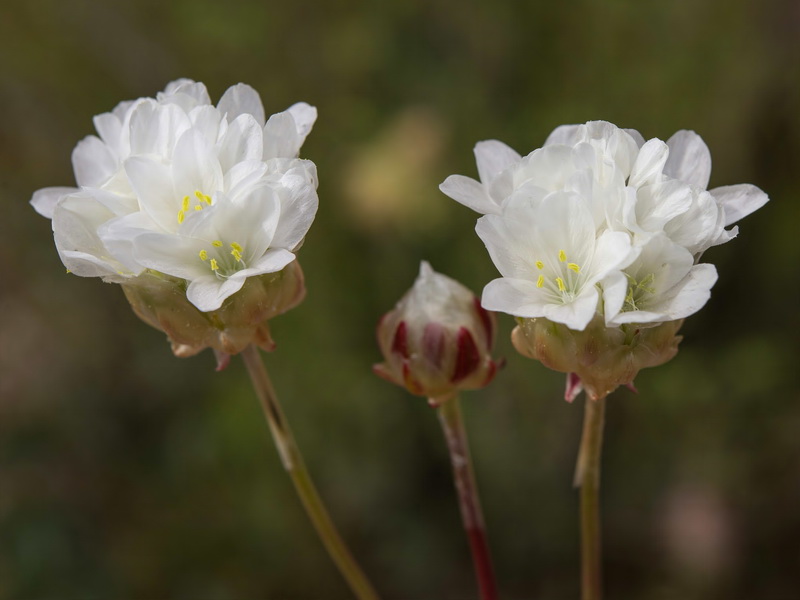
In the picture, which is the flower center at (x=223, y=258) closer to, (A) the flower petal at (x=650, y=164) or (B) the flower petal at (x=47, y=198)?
(B) the flower petal at (x=47, y=198)

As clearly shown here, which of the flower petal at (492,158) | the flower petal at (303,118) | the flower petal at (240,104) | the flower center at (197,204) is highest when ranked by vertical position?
the flower petal at (240,104)

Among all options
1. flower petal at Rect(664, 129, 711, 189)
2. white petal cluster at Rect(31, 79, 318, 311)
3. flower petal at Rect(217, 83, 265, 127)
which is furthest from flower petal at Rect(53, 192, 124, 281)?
flower petal at Rect(664, 129, 711, 189)

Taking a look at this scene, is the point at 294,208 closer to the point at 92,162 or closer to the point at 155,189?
the point at 155,189

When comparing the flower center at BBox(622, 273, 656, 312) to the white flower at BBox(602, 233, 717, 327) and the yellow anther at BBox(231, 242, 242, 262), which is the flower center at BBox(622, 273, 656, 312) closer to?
the white flower at BBox(602, 233, 717, 327)

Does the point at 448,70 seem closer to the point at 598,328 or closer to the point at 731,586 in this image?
the point at 731,586

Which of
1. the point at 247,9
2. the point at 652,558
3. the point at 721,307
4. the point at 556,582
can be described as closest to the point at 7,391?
the point at 247,9

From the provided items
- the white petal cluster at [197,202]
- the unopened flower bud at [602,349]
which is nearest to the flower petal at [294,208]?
the white petal cluster at [197,202]
